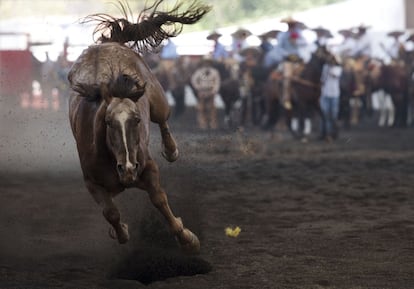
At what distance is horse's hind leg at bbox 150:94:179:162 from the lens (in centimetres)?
657

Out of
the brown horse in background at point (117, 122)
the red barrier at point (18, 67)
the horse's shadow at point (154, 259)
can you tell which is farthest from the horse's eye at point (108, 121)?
the red barrier at point (18, 67)

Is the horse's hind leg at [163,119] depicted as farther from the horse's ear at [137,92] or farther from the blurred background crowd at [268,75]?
the blurred background crowd at [268,75]

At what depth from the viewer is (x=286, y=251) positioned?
667cm

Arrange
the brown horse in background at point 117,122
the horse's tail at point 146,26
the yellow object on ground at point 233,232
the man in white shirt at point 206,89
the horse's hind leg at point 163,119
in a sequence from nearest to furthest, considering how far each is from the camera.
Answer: the brown horse in background at point 117,122
the horse's hind leg at point 163,119
the horse's tail at point 146,26
the yellow object on ground at point 233,232
the man in white shirt at point 206,89

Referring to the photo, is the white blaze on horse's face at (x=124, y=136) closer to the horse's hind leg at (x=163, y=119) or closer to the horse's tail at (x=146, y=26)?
the horse's hind leg at (x=163, y=119)

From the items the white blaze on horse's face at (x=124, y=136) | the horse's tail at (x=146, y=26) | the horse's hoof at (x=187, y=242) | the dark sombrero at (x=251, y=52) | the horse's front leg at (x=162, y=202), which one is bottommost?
the horse's hoof at (x=187, y=242)

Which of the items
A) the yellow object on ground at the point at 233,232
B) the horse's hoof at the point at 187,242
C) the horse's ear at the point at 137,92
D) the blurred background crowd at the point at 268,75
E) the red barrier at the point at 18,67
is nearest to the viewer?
the horse's ear at the point at 137,92

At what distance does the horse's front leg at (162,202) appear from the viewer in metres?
5.69

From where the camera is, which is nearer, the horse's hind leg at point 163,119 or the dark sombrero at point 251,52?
the horse's hind leg at point 163,119

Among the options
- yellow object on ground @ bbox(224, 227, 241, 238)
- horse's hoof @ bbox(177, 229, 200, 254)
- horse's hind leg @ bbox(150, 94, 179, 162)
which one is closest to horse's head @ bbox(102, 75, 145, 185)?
horse's hoof @ bbox(177, 229, 200, 254)

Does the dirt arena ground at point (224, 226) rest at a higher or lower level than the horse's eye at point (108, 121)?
lower

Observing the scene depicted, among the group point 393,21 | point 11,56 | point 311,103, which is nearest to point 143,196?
point 311,103

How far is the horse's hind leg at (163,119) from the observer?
6566 mm

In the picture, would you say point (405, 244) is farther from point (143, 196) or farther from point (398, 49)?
point (398, 49)
